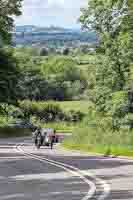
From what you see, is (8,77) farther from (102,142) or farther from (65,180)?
(65,180)

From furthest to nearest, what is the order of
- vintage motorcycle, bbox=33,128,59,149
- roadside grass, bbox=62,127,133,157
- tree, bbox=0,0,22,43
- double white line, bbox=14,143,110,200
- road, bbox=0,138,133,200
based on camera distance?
vintage motorcycle, bbox=33,128,59,149, tree, bbox=0,0,22,43, roadside grass, bbox=62,127,133,157, road, bbox=0,138,133,200, double white line, bbox=14,143,110,200

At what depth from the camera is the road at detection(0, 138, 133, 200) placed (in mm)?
19344

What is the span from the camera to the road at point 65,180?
19.3 meters

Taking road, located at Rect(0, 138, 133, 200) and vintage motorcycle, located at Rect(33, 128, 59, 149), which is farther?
vintage motorcycle, located at Rect(33, 128, 59, 149)

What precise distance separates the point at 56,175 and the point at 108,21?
37384 millimetres

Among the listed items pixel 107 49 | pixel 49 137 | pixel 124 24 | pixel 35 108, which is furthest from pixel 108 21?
pixel 35 108

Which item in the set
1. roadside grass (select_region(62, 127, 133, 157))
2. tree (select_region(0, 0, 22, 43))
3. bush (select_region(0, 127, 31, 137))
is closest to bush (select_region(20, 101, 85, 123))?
bush (select_region(0, 127, 31, 137))

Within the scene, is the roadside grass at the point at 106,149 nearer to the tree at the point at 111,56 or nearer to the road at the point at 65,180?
the road at the point at 65,180

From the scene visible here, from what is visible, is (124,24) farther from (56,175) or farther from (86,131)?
(56,175)

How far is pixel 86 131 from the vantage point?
5041 centimetres

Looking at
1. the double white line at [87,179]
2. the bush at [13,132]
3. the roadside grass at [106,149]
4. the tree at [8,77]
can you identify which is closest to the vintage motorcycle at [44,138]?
the roadside grass at [106,149]

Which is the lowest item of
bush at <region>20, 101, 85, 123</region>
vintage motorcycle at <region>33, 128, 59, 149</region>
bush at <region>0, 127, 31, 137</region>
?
bush at <region>20, 101, 85, 123</region>

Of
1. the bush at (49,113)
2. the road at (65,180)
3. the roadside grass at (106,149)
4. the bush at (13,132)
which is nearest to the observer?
the road at (65,180)

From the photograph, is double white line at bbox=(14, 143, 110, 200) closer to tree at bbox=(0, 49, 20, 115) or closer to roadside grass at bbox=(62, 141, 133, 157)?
roadside grass at bbox=(62, 141, 133, 157)
